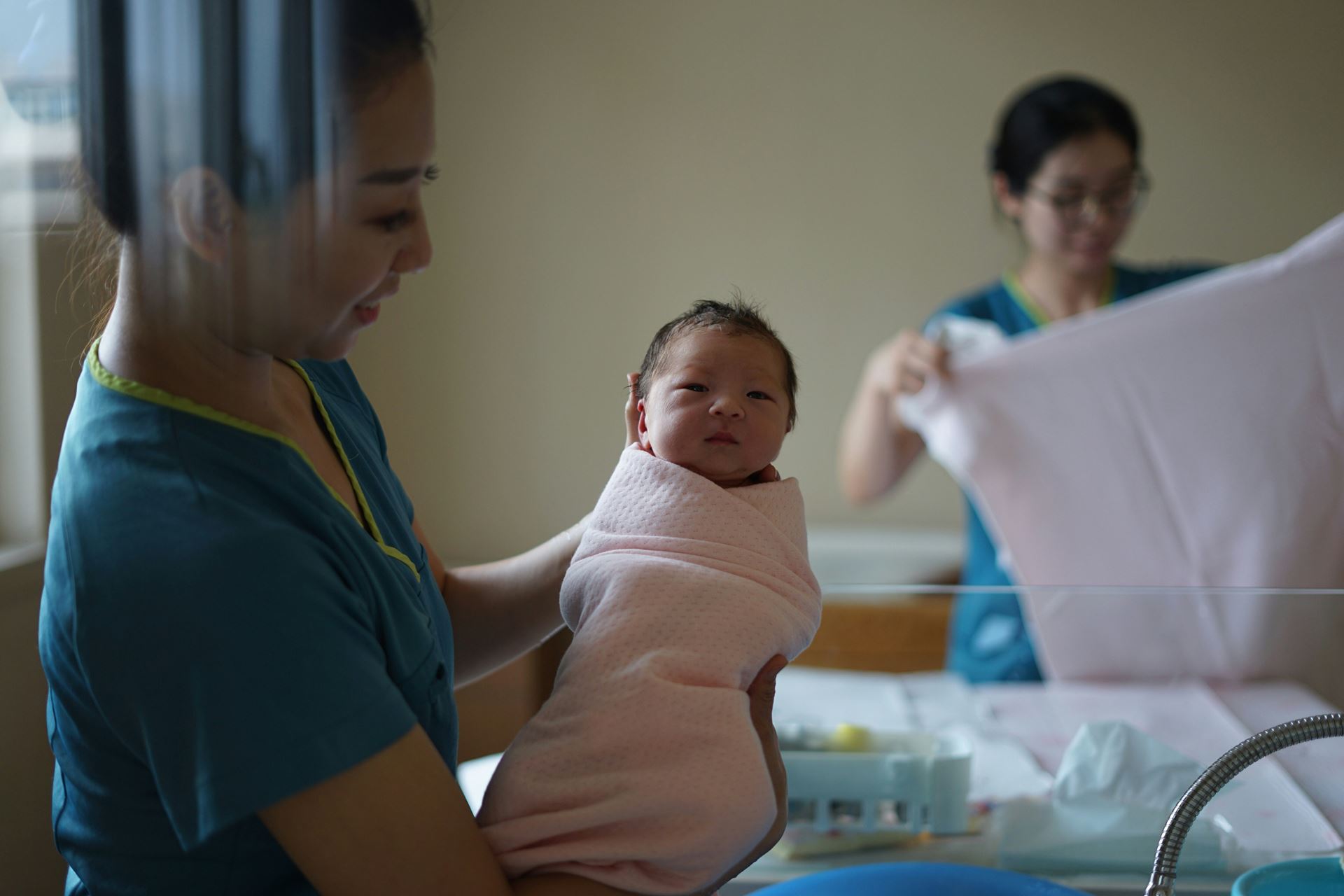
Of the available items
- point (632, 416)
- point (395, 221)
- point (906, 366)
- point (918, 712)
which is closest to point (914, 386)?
point (906, 366)

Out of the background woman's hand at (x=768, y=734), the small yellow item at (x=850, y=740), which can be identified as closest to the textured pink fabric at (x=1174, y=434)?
the small yellow item at (x=850, y=740)

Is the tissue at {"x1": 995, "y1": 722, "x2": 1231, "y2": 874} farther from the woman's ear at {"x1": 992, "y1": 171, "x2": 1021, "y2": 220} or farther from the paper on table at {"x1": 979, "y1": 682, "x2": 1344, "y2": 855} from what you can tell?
the woman's ear at {"x1": 992, "y1": 171, "x2": 1021, "y2": 220}

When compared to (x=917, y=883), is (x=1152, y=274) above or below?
above

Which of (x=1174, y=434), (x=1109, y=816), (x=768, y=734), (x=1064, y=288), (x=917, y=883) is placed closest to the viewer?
(x=768, y=734)

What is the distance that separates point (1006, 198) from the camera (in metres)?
1.17

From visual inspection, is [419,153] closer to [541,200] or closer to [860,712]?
[541,200]

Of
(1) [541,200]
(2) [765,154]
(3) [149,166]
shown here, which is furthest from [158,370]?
(2) [765,154]

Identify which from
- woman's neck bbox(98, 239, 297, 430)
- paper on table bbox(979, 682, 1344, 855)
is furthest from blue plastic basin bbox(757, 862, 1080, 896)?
woman's neck bbox(98, 239, 297, 430)

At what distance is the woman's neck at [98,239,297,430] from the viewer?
0.39 m

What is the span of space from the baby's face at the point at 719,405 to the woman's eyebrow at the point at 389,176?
139 mm

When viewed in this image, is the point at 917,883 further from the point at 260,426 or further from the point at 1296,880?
the point at 260,426

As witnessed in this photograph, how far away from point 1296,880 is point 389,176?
0.55m

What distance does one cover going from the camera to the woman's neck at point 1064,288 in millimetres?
1090

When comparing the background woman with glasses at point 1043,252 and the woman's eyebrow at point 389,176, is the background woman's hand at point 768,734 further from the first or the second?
the background woman with glasses at point 1043,252
